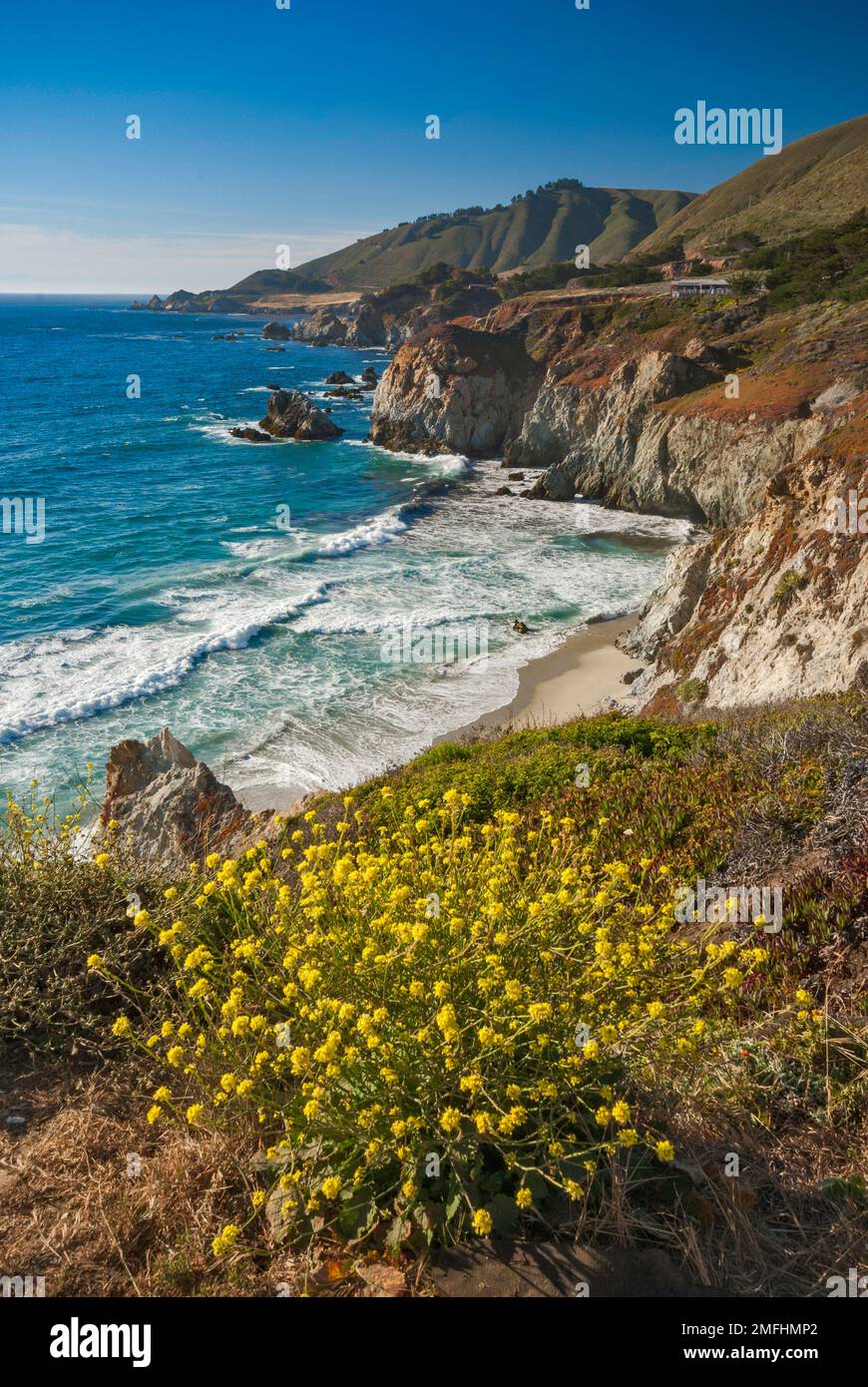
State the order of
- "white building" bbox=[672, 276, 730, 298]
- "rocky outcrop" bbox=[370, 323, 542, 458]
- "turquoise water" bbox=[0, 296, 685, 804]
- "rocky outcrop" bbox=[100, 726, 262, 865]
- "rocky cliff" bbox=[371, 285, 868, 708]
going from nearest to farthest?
1. "rocky outcrop" bbox=[100, 726, 262, 865]
2. "rocky cliff" bbox=[371, 285, 868, 708]
3. "turquoise water" bbox=[0, 296, 685, 804]
4. "rocky outcrop" bbox=[370, 323, 542, 458]
5. "white building" bbox=[672, 276, 730, 298]

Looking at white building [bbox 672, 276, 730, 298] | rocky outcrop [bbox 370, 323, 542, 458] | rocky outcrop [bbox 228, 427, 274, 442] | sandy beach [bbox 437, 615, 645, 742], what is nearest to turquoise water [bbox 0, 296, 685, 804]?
→ sandy beach [bbox 437, 615, 645, 742]

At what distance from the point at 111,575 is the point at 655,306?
4762 centimetres

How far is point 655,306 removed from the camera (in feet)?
199

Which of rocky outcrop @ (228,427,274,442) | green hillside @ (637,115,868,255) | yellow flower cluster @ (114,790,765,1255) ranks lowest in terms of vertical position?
yellow flower cluster @ (114,790,765,1255)

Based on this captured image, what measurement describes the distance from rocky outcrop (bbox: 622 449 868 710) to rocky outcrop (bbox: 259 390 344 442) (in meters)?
46.9

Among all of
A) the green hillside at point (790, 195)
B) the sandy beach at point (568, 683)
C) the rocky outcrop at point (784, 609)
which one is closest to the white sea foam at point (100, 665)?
the sandy beach at point (568, 683)

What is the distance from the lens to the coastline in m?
17.8

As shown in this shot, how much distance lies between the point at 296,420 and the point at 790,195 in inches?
3276

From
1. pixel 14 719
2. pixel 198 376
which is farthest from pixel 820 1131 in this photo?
pixel 198 376

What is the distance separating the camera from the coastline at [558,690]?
17.8 meters

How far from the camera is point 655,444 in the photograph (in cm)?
4303

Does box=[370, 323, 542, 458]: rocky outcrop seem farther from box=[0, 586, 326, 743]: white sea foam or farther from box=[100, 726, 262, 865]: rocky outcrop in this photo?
box=[100, 726, 262, 865]: rocky outcrop

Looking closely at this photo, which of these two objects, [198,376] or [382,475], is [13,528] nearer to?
[382,475]
